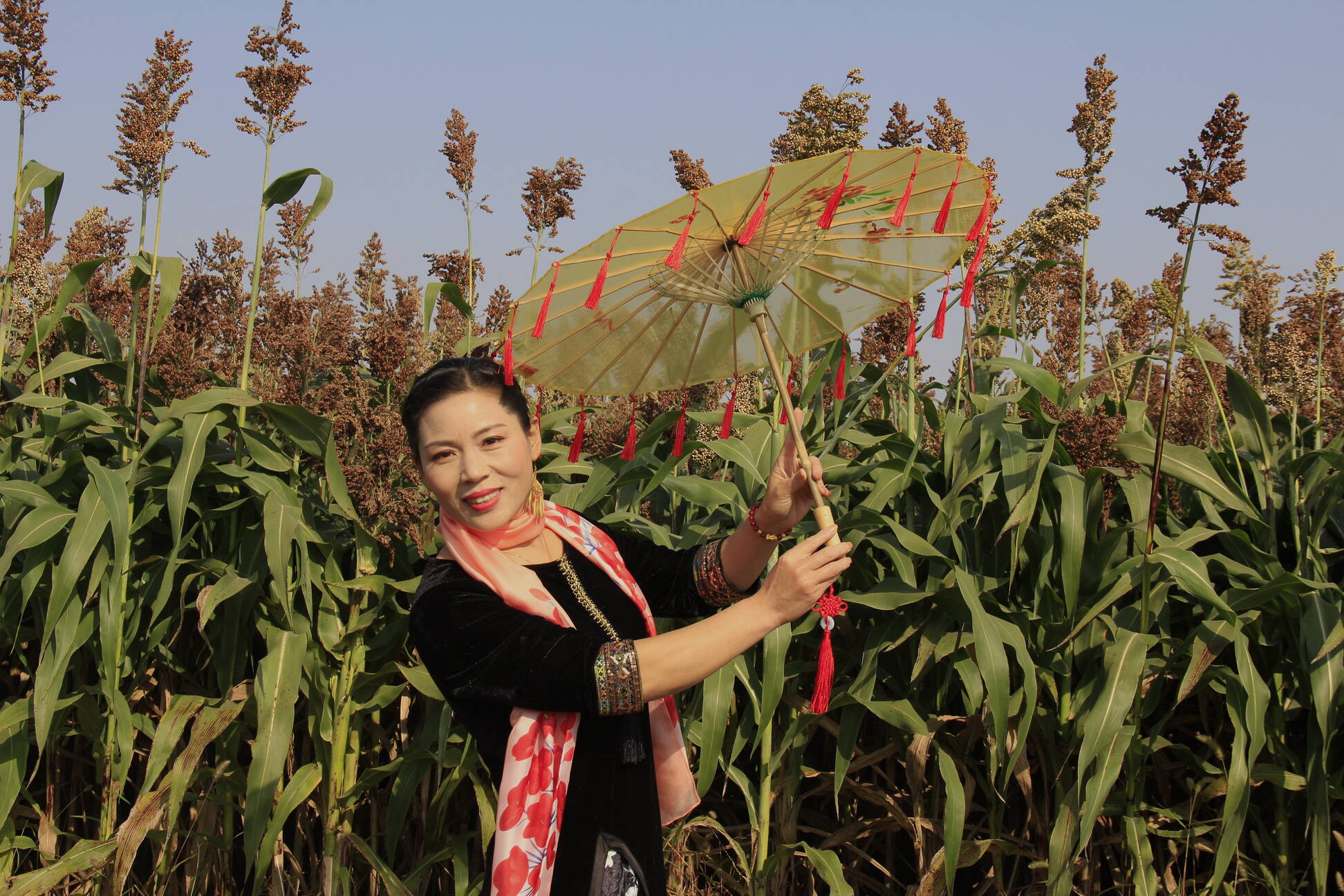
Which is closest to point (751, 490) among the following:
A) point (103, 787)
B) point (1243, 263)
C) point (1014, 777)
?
point (1014, 777)

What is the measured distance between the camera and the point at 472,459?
6.35 feet

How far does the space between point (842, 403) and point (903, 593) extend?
2.61 feet

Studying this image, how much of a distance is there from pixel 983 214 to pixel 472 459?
4.04 ft

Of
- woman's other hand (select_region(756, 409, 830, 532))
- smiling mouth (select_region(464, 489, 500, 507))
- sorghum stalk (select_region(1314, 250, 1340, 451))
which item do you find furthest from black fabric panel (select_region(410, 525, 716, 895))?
sorghum stalk (select_region(1314, 250, 1340, 451))

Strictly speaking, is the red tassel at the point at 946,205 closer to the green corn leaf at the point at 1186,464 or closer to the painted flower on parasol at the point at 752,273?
the painted flower on parasol at the point at 752,273

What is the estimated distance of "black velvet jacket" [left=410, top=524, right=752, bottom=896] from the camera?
5.74 feet

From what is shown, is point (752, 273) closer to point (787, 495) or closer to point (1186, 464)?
point (787, 495)

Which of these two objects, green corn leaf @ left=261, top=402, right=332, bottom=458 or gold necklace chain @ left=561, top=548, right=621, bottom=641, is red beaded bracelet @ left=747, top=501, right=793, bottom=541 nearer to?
gold necklace chain @ left=561, top=548, right=621, bottom=641

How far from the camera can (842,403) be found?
337 centimetres

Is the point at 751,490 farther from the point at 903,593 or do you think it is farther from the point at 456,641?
the point at 456,641

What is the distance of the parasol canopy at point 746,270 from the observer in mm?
2086

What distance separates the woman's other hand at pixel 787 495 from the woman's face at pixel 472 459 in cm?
50

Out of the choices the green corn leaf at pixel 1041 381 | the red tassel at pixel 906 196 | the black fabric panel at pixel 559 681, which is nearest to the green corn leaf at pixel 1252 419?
the green corn leaf at pixel 1041 381

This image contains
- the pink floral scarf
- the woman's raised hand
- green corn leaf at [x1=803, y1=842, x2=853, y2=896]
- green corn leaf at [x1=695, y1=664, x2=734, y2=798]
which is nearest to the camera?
the woman's raised hand
